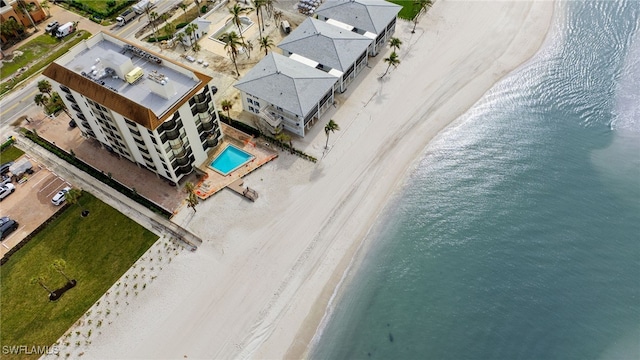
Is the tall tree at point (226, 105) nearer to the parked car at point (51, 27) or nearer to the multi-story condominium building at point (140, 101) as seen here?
the multi-story condominium building at point (140, 101)

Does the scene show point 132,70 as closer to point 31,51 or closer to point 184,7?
point 184,7

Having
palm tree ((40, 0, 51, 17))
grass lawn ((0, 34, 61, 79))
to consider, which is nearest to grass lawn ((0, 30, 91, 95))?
grass lawn ((0, 34, 61, 79))

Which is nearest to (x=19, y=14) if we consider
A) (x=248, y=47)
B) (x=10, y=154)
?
(x=10, y=154)

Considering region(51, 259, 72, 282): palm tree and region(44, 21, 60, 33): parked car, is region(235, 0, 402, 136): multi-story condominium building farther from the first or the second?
region(44, 21, 60, 33): parked car

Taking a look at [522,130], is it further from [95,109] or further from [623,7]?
[95,109]

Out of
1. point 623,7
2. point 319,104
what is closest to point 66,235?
point 319,104

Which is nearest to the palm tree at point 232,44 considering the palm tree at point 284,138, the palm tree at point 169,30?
the palm tree at point 169,30
